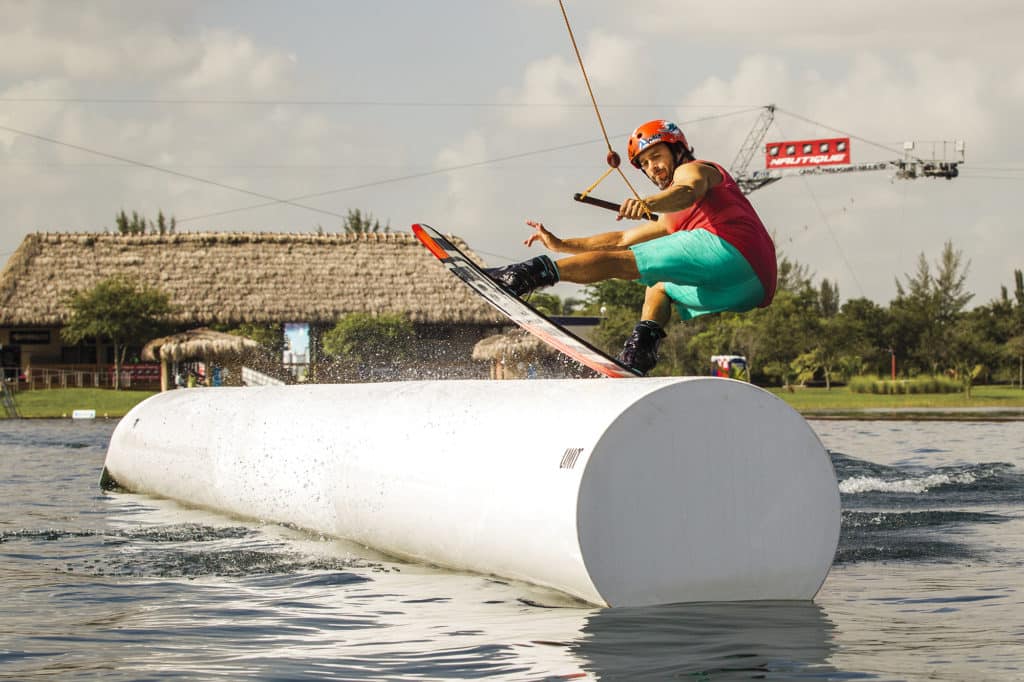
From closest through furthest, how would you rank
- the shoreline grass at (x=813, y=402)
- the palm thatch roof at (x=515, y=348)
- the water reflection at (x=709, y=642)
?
the water reflection at (x=709, y=642) → the shoreline grass at (x=813, y=402) → the palm thatch roof at (x=515, y=348)

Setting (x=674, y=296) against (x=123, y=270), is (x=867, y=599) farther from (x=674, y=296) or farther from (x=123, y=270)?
(x=123, y=270)

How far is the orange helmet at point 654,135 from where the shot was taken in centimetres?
769

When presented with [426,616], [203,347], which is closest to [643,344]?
[426,616]

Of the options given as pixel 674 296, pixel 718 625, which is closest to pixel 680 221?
pixel 674 296

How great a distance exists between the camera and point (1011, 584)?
7.06 metres

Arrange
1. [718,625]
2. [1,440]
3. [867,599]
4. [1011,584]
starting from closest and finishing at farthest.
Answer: [718,625], [867,599], [1011,584], [1,440]

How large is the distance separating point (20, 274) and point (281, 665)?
47.3m

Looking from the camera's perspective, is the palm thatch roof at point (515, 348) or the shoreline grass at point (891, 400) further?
the palm thatch roof at point (515, 348)

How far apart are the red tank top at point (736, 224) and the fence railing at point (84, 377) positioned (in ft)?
122

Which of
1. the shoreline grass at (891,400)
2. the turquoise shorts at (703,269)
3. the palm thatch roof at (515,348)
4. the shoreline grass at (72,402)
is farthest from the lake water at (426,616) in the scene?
the shoreline grass at (72,402)

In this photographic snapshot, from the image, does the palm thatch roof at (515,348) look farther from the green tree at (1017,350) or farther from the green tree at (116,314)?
the green tree at (1017,350)

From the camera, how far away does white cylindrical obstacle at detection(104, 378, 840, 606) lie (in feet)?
18.7

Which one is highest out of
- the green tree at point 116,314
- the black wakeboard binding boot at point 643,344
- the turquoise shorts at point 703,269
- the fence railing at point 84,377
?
the green tree at point 116,314

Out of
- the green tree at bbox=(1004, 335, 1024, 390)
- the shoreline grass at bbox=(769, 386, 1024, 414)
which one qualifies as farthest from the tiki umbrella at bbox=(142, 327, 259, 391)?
the green tree at bbox=(1004, 335, 1024, 390)
